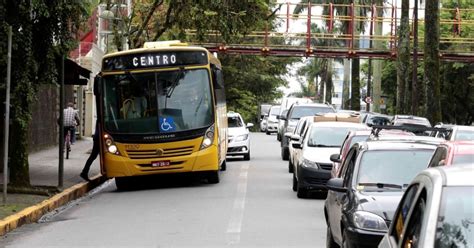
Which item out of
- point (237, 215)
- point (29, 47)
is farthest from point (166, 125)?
point (237, 215)

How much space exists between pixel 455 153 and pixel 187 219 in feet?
19.9

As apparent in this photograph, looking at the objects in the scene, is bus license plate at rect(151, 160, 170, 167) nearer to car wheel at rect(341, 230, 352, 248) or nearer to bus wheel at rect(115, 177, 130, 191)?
bus wheel at rect(115, 177, 130, 191)

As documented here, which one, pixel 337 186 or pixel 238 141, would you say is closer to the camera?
pixel 337 186

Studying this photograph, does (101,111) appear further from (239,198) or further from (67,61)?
(239,198)

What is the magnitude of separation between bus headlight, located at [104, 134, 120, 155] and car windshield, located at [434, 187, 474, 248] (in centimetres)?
1434

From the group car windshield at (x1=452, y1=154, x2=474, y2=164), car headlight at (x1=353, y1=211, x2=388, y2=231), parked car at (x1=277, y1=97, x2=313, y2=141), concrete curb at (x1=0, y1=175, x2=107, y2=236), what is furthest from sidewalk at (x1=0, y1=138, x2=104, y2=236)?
parked car at (x1=277, y1=97, x2=313, y2=141)

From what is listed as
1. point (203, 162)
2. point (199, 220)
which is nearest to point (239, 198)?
point (203, 162)

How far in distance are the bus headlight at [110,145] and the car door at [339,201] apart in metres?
8.71

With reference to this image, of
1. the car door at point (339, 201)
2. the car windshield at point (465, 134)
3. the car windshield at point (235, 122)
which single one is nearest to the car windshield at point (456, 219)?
the car door at point (339, 201)

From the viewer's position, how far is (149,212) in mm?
14523

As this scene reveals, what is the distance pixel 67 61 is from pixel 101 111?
1.55 m

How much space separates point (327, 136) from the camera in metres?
17.9

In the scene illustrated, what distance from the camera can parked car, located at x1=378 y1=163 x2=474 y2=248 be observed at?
4305mm

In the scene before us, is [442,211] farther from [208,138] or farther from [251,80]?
[251,80]
